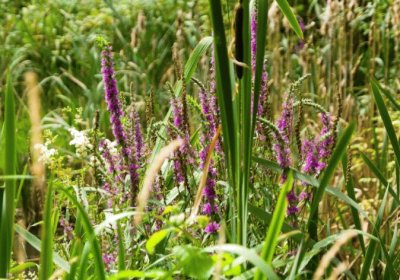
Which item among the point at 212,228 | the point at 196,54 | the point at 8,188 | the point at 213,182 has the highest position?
the point at 196,54

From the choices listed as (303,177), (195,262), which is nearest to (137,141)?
(303,177)

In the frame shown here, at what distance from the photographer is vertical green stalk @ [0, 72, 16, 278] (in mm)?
1520

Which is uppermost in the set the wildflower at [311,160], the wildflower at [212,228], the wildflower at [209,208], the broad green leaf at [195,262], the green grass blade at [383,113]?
the green grass blade at [383,113]

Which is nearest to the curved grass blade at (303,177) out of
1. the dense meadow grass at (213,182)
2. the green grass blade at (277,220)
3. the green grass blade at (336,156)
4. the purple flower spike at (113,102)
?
the dense meadow grass at (213,182)

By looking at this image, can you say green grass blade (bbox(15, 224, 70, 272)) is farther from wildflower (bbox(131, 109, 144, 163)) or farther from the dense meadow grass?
wildflower (bbox(131, 109, 144, 163))

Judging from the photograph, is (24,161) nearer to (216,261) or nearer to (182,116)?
(182,116)

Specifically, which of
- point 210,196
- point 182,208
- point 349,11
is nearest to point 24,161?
point 349,11

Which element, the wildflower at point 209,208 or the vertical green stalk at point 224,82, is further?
the wildflower at point 209,208

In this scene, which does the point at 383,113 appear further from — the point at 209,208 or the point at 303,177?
the point at 209,208

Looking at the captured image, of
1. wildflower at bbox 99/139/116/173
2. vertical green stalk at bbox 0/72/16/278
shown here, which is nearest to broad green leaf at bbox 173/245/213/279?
vertical green stalk at bbox 0/72/16/278

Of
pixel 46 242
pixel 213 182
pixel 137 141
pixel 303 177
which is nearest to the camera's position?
pixel 46 242

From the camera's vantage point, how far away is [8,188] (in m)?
1.52

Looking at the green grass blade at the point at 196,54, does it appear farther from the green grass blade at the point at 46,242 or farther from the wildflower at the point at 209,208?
the green grass blade at the point at 46,242

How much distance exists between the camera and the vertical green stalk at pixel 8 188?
4.99ft
